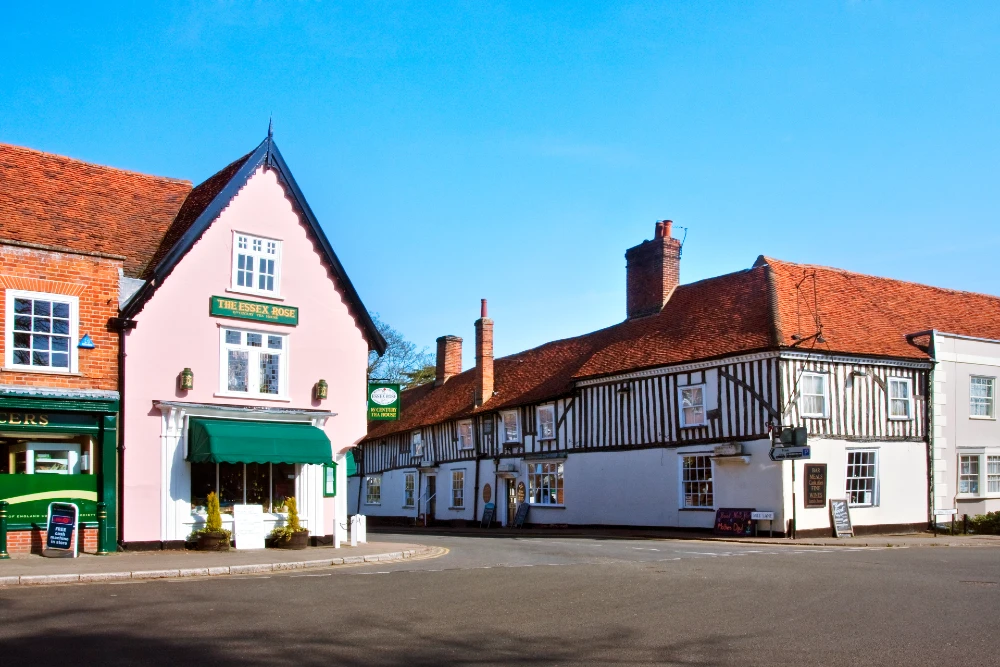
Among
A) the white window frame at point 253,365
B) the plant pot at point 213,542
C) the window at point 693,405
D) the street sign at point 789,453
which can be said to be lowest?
the plant pot at point 213,542

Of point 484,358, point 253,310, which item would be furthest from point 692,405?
point 253,310

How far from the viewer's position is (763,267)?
3070cm

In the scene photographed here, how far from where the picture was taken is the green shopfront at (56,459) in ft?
60.4

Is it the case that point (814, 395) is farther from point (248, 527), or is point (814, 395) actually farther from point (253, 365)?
point (248, 527)

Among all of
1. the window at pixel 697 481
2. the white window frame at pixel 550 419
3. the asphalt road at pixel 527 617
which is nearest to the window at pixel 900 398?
the window at pixel 697 481

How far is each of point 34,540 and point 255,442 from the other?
4418mm

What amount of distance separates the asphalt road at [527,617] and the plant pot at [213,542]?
3991 millimetres

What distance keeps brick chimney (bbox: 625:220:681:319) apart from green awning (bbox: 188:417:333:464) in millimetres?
15633

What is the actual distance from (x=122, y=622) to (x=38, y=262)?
35.6 feet

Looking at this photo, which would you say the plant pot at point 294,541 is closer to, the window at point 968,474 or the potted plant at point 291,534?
the potted plant at point 291,534

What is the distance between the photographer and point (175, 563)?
1705 cm

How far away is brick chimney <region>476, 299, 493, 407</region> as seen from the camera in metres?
40.7

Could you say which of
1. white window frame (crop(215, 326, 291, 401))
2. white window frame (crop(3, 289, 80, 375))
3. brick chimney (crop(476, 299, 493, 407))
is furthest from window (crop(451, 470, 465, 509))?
white window frame (crop(3, 289, 80, 375))

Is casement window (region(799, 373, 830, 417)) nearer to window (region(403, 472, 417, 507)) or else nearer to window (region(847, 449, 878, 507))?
window (region(847, 449, 878, 507))
